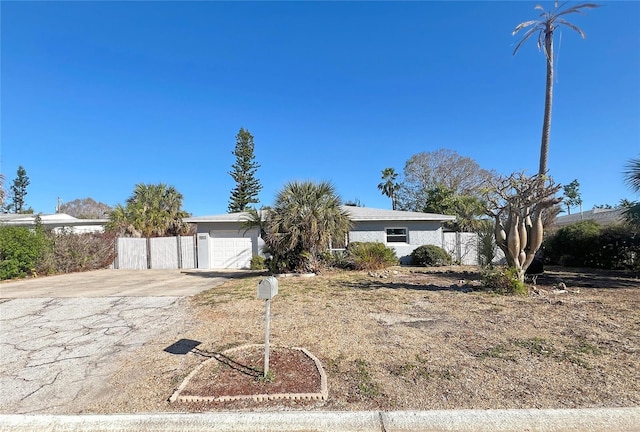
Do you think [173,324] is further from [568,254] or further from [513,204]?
[568,254]

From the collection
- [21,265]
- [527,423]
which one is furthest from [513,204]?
[21,265]

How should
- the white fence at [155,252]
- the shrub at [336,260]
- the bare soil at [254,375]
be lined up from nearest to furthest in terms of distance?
the bare soil at [254,375] → the shrub at [336,260] → the white fence at [155,252]

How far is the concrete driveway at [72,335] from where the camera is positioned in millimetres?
3469

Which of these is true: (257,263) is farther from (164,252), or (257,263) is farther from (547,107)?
(547,107)

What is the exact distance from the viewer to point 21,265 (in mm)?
13055

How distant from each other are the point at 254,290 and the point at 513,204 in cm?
729

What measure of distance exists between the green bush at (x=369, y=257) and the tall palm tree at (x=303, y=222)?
2068mm

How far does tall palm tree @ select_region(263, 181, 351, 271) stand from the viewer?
1166cm

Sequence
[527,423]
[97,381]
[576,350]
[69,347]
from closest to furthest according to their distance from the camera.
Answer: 1. [527,423]
2. [97,381]
3. [576,350]
4. [69,347]

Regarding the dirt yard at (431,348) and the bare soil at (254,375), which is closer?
the dirt yard at (431,348)

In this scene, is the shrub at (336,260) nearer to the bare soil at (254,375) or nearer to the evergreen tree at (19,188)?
the bare soil at (254,375)

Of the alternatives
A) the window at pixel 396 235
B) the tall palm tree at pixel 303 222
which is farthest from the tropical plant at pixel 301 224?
the window at pixel 396 235

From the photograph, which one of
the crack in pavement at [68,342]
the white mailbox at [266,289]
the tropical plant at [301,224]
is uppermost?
the tropical plant at [301,224]

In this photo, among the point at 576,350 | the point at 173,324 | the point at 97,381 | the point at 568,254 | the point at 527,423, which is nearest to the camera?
the point at 527,423
